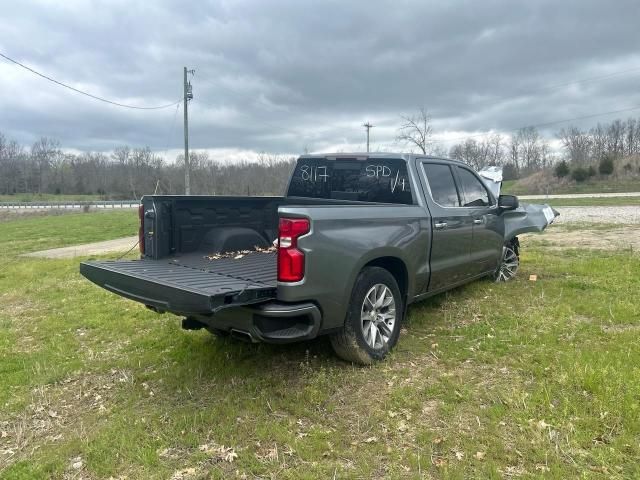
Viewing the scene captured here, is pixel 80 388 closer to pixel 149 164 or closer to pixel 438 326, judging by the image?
pixel 438 326

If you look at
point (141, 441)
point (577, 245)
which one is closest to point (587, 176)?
point (577, 245)

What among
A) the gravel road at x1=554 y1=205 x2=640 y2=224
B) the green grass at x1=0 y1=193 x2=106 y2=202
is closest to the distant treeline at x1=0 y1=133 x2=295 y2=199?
the green grass at x1=0 y1=193 x2=106 y2=202

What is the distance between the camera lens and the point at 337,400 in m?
3.62

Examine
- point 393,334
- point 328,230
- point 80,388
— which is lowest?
point 80,388

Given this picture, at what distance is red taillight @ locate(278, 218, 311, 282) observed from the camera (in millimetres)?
3316

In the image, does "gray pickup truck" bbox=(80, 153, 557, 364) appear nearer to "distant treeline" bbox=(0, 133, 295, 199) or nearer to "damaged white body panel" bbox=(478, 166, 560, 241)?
"damaged white body panel" bbox=(478, 166, 560, 241)

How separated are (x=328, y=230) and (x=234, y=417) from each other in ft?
4.89

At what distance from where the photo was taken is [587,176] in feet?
165

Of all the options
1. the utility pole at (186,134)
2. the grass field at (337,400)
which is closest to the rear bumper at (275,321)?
the grass field at (337,400)

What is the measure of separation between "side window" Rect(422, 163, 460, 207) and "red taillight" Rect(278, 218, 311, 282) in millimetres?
2116

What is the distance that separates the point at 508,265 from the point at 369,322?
12.8ft

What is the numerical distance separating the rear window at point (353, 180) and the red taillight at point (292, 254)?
5.71 ft

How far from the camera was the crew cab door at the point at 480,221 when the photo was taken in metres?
5.66

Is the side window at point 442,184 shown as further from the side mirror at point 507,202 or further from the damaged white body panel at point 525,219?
the damaged white body panel at point 525,219
